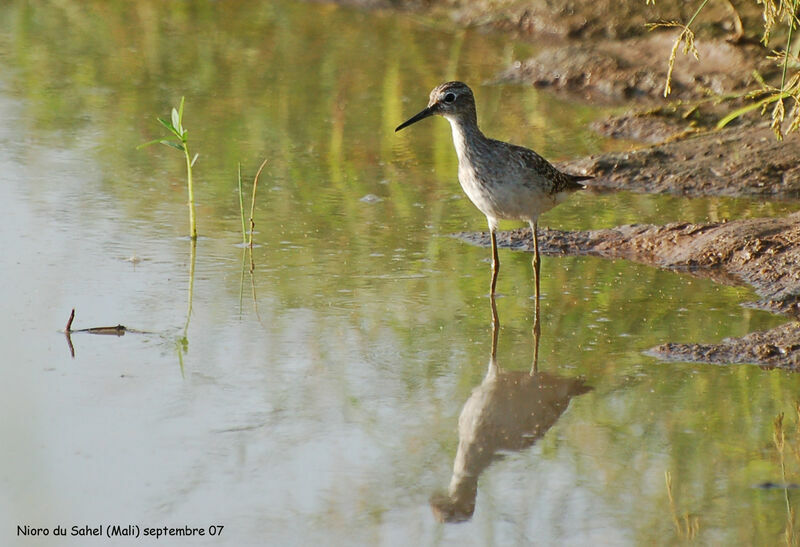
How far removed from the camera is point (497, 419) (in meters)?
5.50

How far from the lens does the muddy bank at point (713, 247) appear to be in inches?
279

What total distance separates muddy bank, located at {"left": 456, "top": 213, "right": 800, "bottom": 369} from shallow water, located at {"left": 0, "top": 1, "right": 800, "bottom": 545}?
174 millimetres

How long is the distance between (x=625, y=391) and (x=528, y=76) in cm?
654

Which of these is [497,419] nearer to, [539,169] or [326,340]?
[326,340]

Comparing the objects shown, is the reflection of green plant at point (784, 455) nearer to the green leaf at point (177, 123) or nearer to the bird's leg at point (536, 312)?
the bird's leg at point (536, 312)

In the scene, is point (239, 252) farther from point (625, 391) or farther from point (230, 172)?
point (625, 391)

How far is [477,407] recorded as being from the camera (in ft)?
18.4

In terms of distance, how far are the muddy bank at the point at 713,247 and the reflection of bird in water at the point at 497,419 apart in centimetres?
159

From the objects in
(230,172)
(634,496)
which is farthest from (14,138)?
(634,496)

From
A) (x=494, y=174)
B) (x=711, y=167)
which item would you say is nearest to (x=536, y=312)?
(x=494, y=174)

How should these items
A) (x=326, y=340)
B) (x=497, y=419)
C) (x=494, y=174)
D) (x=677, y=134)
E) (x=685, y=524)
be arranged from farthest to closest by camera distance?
(x=677, y=134) < (x=494, y=174) < (x=326, y=340) < (x=497, y=419) < (x=685, y=524)

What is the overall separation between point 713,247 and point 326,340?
261 cm

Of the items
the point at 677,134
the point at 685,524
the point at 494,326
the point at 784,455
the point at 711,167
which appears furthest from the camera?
the point at 677,134

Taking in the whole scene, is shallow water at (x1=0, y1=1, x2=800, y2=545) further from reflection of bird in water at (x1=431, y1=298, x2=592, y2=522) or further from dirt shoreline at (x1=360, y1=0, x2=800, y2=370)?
dirt shoreline at (x1=360, y1=0, x2=800, y2=370)
